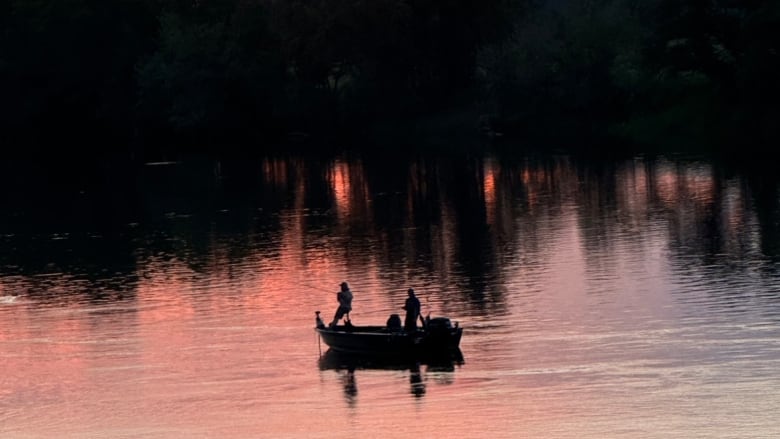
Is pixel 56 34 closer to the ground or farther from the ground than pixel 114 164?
farther from the ground

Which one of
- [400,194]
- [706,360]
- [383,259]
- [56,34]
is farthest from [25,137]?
[706,360]

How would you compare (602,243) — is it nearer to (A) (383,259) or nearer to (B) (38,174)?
(A) (383,259)

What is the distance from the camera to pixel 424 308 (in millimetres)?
53688

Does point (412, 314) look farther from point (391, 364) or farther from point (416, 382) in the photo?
point (416, 382)

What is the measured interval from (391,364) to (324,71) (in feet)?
356

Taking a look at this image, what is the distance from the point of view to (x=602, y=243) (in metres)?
67.1

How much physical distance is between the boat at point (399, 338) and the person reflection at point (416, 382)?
0.63 meters

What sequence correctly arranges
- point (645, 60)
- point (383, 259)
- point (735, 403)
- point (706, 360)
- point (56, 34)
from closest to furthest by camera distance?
1. point (735, 403)
2. point (706, 360)
3. point (383, 259)
4. point (645, 60)
5. point (56, 34)

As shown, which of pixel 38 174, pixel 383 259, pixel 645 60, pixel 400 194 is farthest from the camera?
pixel 38 174

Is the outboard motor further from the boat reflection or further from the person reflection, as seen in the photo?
the person reflection

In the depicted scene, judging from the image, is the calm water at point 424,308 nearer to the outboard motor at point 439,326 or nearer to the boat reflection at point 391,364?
the boat reflection at point 391,364

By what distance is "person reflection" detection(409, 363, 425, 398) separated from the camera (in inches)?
1651

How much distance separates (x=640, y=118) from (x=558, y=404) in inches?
3704

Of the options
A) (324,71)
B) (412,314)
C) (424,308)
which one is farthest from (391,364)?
(324,71)
